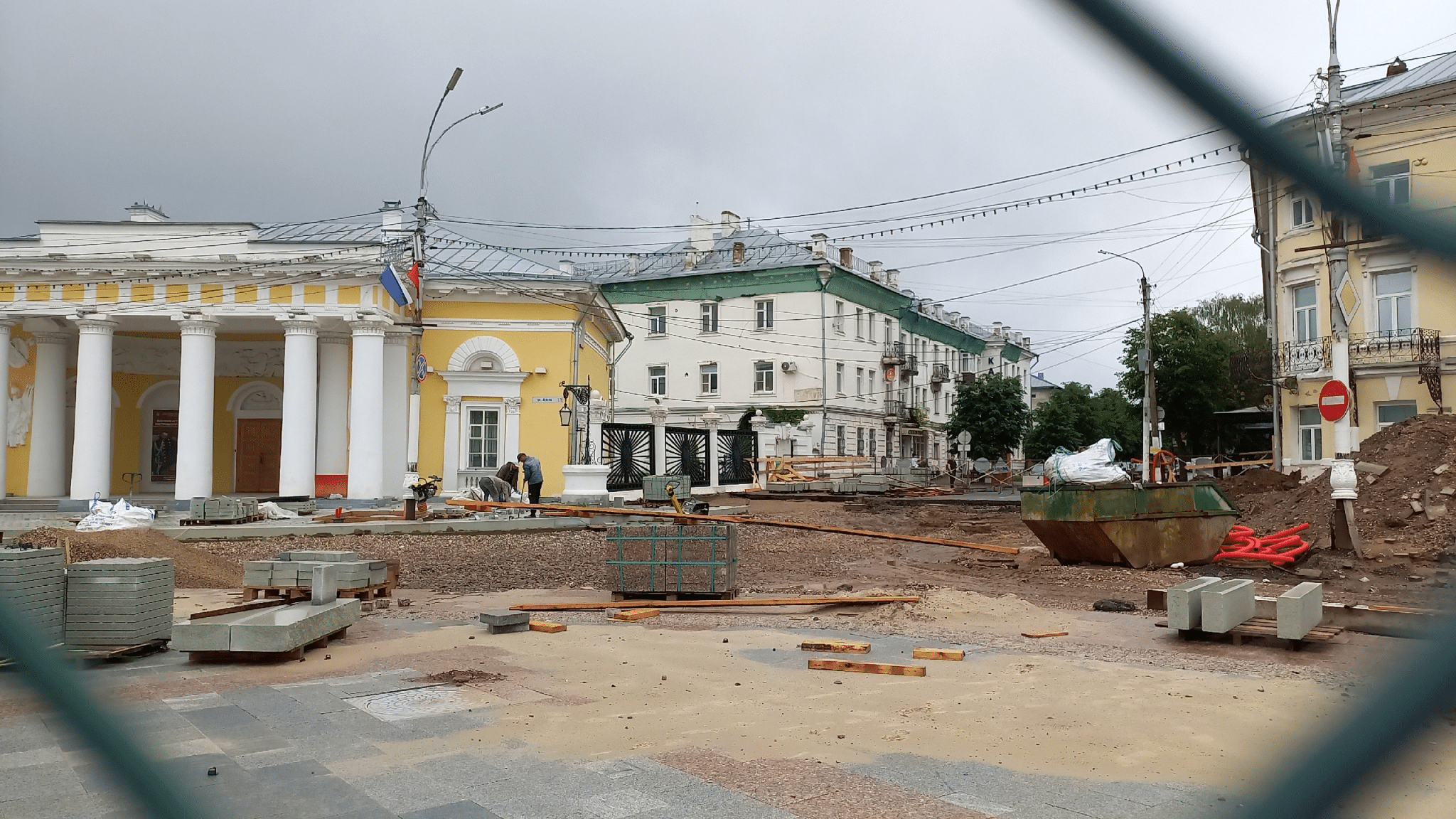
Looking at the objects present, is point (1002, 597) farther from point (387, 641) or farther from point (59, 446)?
point (59, 446)

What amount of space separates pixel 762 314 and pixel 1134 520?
1378 inches

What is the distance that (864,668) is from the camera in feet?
23.3

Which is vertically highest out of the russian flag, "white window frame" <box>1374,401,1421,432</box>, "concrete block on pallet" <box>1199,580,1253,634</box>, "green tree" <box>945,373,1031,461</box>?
the russian flag

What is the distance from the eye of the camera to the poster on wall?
28.8 metres

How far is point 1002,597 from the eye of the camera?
1081 cm

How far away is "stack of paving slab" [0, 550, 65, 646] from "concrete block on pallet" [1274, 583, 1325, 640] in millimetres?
8575

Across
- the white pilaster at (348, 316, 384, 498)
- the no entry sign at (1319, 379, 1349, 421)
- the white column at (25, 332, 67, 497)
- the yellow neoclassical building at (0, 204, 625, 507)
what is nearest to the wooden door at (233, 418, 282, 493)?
the yellow neoclassical building at (0, 204, 625, 507)

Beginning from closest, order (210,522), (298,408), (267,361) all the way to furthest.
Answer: (210,522) < (298,408) < (267,361)

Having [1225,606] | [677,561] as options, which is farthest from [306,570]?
[1225,606]

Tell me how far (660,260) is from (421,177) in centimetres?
2870

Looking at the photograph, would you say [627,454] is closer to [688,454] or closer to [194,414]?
[688,454]

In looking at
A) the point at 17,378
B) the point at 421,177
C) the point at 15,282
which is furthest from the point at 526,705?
the point at 17,378

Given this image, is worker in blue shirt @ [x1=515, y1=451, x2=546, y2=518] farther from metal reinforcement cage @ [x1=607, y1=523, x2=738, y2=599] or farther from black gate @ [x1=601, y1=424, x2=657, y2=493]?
metal reinforcement cage @ [x1=607, y1=523, x2=738, y2=599]

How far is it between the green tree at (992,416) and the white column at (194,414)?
124 ft
